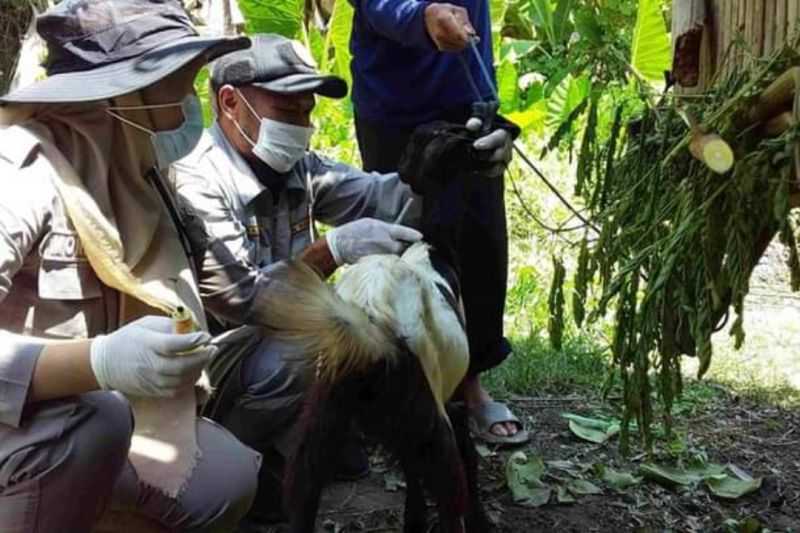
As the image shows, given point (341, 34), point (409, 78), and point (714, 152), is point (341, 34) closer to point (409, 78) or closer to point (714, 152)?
point (409, 78)

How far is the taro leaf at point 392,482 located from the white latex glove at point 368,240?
2.86 ft

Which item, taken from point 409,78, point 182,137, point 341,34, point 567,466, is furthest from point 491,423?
point 341,34

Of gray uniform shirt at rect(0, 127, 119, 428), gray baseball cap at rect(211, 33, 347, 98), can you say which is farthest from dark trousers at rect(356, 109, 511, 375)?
gray uniform shirt at rect(0, 127, 119, 428)

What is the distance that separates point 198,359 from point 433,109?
1.73 meters

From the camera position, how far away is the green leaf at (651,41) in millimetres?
5781

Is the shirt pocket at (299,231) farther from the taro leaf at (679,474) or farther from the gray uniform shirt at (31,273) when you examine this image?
the taro leaf at (679,474)

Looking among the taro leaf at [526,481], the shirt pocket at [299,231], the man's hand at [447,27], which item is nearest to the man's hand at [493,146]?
the man's hand at [447,27]

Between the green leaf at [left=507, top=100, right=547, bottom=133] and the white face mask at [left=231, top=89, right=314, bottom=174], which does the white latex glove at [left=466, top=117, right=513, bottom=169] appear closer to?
the white face mask at [left=231, top=89, right=314, bottom=174]

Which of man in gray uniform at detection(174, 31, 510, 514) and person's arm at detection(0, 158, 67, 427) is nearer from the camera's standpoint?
person's arm at detection(0, 158, 67, 427)

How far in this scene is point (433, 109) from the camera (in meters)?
3.66

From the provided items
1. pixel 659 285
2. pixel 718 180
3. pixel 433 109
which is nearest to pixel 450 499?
pixel 659 285

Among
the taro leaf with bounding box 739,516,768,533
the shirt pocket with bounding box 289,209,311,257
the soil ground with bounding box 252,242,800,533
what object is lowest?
the soil ground with bounding box 252,242,800,533

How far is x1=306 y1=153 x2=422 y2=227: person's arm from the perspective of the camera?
3473 mm

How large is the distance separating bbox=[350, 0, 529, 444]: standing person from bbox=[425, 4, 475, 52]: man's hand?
0.03 meters
